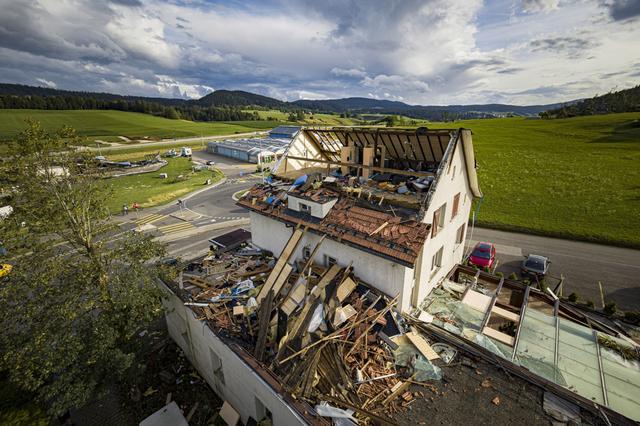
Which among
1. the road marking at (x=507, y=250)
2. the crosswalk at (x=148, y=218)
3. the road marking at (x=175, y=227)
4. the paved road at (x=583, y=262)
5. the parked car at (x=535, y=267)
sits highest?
the parked car at (x=535, y=267)

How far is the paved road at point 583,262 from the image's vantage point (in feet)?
72.5

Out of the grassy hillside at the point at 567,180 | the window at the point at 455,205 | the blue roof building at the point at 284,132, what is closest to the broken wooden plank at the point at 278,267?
the window at the point at 455,205

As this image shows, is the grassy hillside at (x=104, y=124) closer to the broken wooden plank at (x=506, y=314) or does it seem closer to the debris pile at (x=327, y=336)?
the debris pile at (x=327, y=336)

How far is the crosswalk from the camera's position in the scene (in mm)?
37781

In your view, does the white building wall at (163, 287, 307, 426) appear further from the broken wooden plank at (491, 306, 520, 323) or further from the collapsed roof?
the collapsed roof

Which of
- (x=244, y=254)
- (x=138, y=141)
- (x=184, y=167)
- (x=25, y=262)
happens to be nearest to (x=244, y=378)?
(x=244, y=254)

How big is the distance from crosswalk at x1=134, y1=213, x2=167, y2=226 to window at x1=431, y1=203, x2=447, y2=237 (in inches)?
1498

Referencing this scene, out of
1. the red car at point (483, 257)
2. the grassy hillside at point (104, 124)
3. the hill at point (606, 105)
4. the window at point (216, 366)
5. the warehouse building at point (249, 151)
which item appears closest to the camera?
the window at point (216, 366)

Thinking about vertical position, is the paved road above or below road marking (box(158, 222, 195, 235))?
above

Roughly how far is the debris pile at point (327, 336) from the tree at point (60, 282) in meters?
3.10

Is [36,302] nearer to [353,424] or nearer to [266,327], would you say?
[266,327]

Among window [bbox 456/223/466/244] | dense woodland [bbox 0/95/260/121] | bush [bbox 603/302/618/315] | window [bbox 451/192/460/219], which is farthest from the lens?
dense woodland [bbox 0/95/260/121]

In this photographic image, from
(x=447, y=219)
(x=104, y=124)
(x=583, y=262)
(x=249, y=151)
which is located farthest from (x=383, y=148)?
(x=104, y=124)

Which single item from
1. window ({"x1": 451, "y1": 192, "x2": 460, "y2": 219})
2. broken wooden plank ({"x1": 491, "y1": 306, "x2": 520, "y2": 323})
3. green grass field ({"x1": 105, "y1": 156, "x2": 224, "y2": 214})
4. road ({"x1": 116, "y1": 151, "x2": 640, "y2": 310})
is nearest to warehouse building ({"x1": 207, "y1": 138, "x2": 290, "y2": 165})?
green grass field ({"x1": 105, "y1": 156, "x2": 224, "y2": 214})
